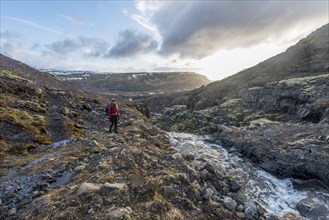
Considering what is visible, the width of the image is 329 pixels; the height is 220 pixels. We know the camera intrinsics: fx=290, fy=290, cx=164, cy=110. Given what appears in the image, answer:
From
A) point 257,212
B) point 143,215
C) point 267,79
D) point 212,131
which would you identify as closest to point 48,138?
point 143,215

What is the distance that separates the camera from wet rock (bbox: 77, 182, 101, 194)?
40.2 ft

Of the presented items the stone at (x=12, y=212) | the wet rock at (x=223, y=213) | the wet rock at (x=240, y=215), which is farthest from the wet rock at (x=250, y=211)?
the stone at (x=12, y=212)

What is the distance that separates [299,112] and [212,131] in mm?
12817

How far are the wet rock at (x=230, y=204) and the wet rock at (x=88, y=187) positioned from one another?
619cm

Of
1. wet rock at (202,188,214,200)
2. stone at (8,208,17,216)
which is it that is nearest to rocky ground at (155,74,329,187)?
wet rock at (202,188,214,200)

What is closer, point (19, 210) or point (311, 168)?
point (19, 210)

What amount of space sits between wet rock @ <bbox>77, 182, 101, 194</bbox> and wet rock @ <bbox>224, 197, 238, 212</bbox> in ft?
20.3

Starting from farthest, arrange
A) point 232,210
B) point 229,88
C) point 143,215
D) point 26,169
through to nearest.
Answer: point 229,88, point 26,169, point 232,210, point 143,215

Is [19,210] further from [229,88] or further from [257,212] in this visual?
[229,88]

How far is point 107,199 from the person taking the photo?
→ 11719mm

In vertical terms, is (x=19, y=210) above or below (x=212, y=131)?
above

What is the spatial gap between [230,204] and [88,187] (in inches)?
269

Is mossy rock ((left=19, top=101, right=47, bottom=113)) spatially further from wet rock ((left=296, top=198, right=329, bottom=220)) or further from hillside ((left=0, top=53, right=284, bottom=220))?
wet rock ((left=296, top=198, right=329, bottom=220))

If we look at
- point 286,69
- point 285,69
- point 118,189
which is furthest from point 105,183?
point 285,69
